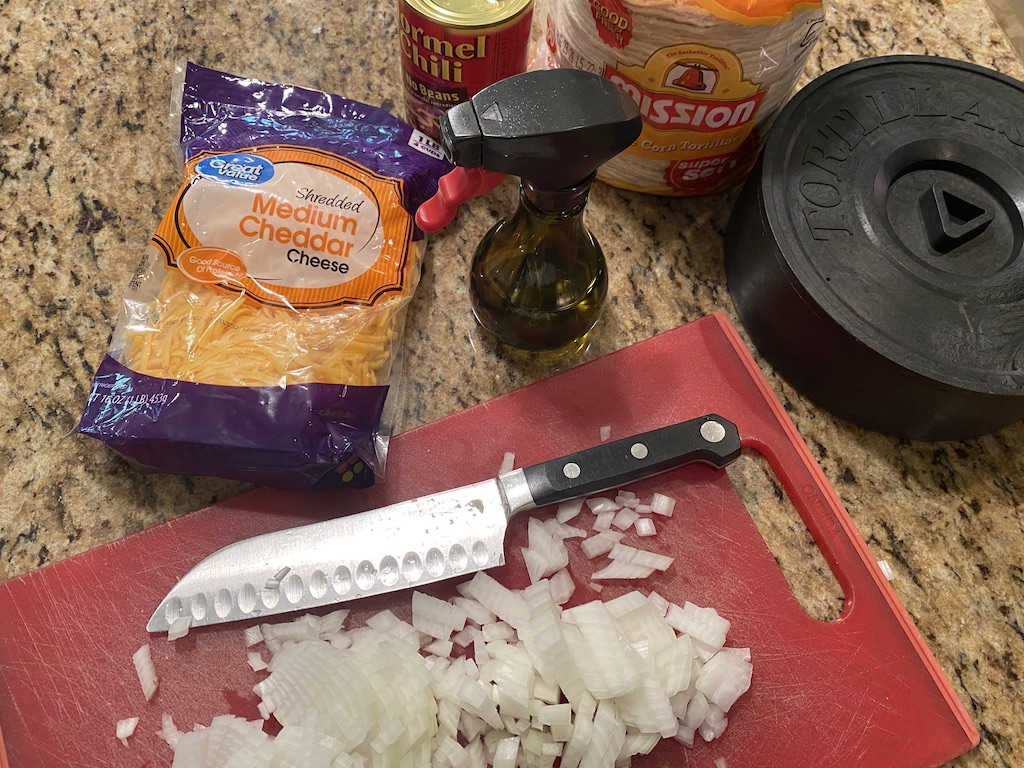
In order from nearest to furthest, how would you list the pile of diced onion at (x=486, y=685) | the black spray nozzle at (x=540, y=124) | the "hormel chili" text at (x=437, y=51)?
the black spray nozzle at (x=540, y=124) → the pile of diced onion at (x=486, y=685) → the "hormel chili" text at (x=437, y=51)

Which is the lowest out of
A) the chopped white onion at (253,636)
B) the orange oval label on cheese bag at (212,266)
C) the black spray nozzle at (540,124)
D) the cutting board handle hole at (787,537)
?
the chopped white onion at (253,636)

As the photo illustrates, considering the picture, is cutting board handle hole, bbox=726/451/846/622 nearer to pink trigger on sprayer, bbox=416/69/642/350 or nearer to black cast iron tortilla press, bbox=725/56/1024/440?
black cast iron tortilla press, bbox=725/56/1024/440

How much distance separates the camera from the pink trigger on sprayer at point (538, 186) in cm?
Answer: 59

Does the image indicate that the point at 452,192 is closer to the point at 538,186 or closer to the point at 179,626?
the point at 538,186

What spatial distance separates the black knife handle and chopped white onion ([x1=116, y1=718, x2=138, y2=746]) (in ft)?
1.52

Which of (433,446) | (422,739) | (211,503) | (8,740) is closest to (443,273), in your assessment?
(433,446)

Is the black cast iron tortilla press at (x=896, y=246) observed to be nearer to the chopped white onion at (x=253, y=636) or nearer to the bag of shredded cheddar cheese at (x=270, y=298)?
the bag of shredded cheddar cheese at (x=270, y=298)

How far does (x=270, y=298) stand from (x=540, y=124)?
1.36ft

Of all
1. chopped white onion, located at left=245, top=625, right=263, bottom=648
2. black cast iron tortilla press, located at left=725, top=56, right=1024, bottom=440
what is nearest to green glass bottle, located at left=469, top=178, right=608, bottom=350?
black cast iron tortilla press, located at left=725, top=56, right=1024, bottom=440

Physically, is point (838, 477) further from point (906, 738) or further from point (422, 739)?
point (422, 739)

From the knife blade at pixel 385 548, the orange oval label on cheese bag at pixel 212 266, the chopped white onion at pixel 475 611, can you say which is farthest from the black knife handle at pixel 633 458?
the orange oval label on cheese bag at pixel 212 266

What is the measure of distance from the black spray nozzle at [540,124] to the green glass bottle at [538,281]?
0.15 metres

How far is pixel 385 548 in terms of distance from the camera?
791mm

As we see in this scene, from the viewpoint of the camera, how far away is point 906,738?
2.60ft
